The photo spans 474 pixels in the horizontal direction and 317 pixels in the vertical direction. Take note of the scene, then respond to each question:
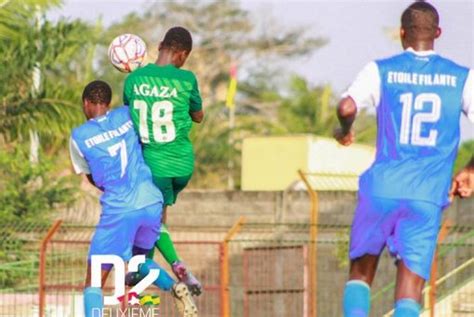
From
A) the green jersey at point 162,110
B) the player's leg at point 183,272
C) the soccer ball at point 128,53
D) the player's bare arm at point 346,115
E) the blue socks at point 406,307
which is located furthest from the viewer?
the soccer ball at point 128,53

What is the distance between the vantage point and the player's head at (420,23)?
9.01 meters

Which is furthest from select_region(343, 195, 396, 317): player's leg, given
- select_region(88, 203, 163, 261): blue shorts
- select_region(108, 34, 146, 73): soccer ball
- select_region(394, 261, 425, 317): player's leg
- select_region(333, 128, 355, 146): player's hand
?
select_region(108, 34, 146, 73): soccer ball

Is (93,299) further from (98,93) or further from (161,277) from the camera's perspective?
(98,93)

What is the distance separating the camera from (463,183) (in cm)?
909

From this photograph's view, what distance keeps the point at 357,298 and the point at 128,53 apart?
3700 mm

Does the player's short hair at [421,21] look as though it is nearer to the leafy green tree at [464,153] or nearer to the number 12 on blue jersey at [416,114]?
the number 12 on blue jersey at [416,114]

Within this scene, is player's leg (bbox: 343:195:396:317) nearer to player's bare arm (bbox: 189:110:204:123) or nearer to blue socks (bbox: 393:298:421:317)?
blue socks (bbox: 393:298:421:317)

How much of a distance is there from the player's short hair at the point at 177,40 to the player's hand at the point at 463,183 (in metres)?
3.07

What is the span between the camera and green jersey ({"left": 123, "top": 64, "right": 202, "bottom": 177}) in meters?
11.5

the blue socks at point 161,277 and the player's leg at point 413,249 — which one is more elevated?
the player's leg at point 413,249

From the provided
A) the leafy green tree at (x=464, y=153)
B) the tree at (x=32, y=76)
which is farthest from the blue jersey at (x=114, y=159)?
the leafy green tree at (x=464, y=153)

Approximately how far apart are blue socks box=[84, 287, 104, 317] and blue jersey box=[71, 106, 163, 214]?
2.03 feet

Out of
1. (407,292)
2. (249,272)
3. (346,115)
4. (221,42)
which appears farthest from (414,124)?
(221,42)

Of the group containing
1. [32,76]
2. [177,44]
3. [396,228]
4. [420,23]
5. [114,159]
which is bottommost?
[396,228]
